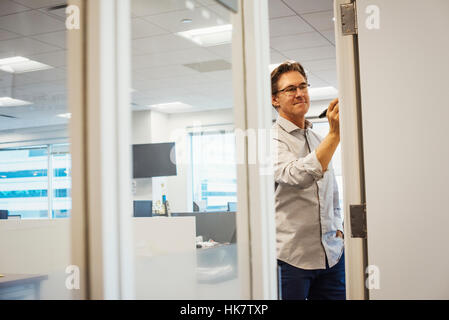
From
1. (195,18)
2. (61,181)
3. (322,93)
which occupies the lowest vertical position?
(61,181)

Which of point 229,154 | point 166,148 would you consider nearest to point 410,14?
point 229,154

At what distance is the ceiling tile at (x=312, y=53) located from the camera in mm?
4953

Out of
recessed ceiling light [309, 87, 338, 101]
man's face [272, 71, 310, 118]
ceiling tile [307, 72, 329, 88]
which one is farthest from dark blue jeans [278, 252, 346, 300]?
recessed ceiling light [309, 87, 338, 101]

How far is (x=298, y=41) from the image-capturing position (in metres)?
4.68

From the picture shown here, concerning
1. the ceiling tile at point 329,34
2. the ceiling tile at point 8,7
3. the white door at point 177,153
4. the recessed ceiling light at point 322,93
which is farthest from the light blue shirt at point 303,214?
the recessed ceiling light at point 322,93

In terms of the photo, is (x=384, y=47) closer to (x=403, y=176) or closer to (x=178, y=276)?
(x=403, y=176)

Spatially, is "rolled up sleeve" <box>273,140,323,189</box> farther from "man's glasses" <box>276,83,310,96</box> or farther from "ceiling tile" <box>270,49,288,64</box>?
"ceiling tile" <box>270,49,288,64</box>

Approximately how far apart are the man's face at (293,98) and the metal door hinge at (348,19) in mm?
329

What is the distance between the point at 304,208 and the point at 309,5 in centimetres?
241

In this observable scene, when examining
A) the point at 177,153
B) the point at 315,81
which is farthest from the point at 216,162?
the point at 315,81

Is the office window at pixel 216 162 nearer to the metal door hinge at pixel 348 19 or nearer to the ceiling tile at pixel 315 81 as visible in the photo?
the metal door hinge at pixel 348 19

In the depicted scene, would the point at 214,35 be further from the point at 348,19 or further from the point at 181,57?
the point at 348,19

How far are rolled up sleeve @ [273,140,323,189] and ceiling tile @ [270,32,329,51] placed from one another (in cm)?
289
